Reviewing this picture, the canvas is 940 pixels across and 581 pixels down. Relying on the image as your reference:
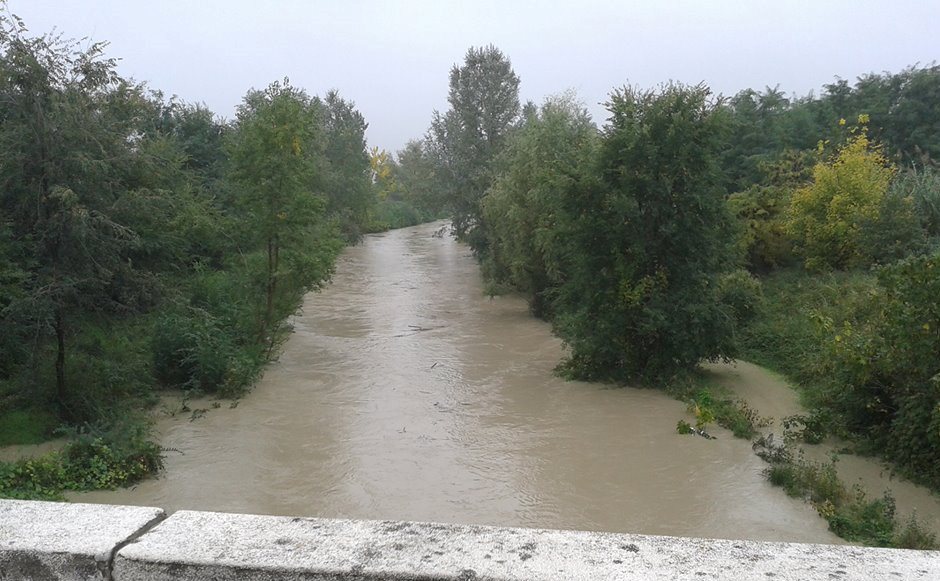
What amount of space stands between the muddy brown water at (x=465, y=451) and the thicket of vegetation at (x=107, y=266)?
2.52 ft

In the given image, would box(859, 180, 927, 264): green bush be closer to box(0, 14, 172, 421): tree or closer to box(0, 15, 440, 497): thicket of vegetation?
box(0, 15, 440, 497): thicket of vegetation

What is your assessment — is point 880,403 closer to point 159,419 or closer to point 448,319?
point 159,419

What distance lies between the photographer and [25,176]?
31.9ft

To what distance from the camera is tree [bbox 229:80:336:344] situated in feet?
47.9

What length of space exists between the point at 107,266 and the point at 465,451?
17.7ft

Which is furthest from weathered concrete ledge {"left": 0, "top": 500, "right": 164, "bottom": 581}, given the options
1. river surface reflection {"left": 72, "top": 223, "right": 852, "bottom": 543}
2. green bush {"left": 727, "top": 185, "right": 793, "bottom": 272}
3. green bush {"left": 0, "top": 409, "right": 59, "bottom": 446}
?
green bush {"left": 727, "top": 185, "right": 793, "bottom": 272}

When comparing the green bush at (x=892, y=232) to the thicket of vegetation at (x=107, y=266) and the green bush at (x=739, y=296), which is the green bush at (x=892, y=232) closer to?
the green bush at (x=739, y=296)

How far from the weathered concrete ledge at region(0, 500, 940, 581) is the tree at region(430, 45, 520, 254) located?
98.9 ft

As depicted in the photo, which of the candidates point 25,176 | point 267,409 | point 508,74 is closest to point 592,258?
point 267,409

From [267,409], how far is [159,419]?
1646 mm

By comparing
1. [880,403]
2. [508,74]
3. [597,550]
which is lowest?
[880,403]

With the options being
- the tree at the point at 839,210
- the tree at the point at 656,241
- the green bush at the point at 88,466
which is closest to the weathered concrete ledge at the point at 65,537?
the green bush at the point at 88,466

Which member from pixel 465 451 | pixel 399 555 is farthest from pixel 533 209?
pixel 399 555

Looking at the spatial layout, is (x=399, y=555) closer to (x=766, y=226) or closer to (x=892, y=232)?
(x=892, y=232)
